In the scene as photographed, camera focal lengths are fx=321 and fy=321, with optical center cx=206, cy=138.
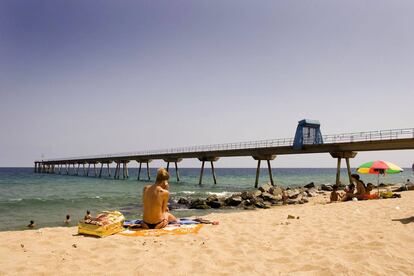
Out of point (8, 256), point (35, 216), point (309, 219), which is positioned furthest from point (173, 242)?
point (35, 216)

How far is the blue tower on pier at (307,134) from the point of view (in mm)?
29891

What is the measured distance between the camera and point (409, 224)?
280 inches

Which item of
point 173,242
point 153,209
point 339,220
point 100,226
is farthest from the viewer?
point 339,220

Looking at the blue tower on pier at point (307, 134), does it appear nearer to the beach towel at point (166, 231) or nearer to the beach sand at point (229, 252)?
the beach sand at point (229, 252)

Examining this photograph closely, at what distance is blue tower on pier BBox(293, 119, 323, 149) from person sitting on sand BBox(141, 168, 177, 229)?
79.4ft

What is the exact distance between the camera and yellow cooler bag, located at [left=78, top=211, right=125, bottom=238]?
639cm

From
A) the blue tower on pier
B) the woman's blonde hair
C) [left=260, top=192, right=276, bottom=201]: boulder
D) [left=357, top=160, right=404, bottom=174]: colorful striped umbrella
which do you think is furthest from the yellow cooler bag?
the blue tower on pier

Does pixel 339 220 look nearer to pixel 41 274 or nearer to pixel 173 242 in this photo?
pixel 173 242

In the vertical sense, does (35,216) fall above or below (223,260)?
below

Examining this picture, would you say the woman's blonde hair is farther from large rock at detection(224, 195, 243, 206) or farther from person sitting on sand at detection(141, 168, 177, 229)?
large rock at detection(224, 195, 243, 206)

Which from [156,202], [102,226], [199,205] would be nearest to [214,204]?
[199,205]

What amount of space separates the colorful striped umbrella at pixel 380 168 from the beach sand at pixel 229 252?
21.1ft

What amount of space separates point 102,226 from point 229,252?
2672mm

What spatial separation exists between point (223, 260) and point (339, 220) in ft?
15.2
